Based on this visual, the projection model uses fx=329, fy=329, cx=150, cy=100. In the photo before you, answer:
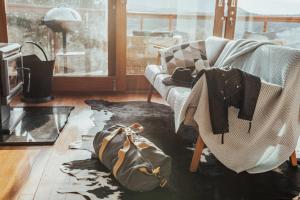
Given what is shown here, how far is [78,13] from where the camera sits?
381cm

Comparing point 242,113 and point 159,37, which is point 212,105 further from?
point 159,37

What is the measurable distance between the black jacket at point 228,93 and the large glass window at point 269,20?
8.06 feet

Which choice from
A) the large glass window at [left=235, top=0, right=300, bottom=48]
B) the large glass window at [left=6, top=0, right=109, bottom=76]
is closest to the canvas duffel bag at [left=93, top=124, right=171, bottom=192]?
the large glass window at [left=6, top=0, right=109, bottom=76]

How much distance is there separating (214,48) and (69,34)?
1.78m

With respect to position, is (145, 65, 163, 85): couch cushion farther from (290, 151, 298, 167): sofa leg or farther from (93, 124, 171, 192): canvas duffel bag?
(290, 151, 298, 167): sofa leg

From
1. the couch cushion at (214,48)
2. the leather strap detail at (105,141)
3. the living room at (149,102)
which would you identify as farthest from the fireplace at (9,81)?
the couch cushion at (214,48)

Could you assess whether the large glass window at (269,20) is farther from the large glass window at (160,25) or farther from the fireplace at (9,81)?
the fireplace at (9,81)

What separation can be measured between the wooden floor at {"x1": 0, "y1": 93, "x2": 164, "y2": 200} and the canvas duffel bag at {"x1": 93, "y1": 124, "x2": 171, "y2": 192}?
0.85 ft

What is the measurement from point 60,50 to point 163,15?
1.32 metres

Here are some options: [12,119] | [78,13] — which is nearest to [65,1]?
[78,13]

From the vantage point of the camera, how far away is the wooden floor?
1.74 m

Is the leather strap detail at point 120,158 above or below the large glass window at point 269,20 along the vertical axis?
below

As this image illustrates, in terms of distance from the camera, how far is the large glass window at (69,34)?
146 inches

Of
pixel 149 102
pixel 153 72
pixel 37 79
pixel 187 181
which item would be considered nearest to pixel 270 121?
pixel 187 181
